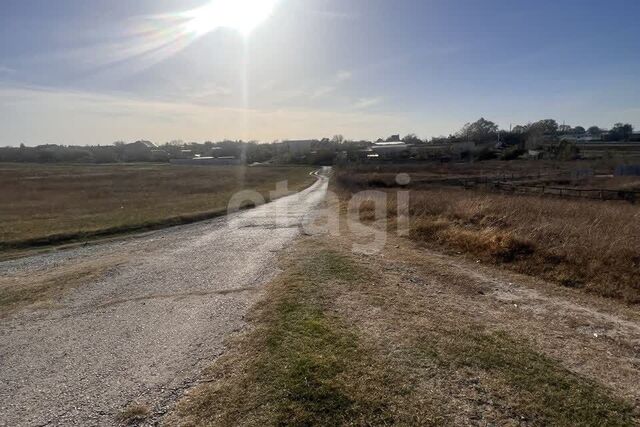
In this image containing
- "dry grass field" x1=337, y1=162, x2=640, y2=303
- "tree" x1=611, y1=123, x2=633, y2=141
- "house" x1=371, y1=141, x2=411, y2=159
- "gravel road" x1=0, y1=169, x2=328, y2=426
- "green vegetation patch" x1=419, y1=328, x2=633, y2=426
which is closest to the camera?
"green vegetation patch" x1=419, y1=328, x2=633, y2=426

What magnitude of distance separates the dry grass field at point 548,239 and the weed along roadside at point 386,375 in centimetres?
351

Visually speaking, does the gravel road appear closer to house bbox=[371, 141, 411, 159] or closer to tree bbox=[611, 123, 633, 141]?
house bbox=[371, 141, 411, 159]

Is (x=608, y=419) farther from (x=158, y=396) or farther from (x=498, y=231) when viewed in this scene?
(x=498, y=231)

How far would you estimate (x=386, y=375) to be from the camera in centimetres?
484

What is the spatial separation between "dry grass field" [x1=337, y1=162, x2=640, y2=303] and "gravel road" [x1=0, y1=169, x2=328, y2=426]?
6.01m

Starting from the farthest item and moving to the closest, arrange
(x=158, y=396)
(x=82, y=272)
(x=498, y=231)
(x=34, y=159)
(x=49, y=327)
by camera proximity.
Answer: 1. (x=34, y=159)
2. (x=498, y=231)
3. (x=82, y=272)
4. (x=49, y=327)
5. (x=158, y=396)

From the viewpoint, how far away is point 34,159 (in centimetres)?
12712

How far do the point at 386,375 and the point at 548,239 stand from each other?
26.3ft

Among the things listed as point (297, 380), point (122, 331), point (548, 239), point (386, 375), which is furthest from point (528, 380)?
point (548, 239)

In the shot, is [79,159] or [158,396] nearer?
[158,396]

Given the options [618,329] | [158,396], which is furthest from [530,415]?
[158,396]

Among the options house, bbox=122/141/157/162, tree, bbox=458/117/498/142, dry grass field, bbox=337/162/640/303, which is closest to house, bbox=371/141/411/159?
tree, bbox=458/117/498/142

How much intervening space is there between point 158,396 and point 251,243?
10039 mm

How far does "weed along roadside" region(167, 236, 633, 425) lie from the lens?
161 inches
